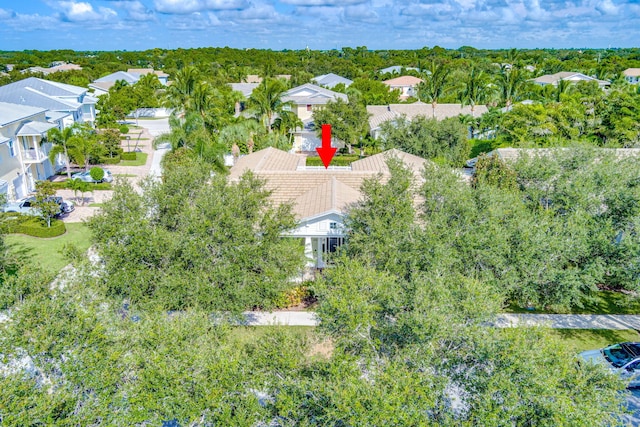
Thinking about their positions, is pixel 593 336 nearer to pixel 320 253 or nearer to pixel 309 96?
pixel 320 253

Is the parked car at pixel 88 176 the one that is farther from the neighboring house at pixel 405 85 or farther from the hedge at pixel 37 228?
the neighboring house at pixel 405 85

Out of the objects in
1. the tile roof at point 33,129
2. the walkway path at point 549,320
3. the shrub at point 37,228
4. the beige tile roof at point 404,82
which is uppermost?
the beige tile roof at point 404,82

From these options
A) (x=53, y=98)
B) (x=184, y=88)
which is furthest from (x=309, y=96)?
(x=53, y=98)

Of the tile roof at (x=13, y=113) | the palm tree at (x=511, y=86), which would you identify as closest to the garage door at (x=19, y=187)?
the tile roof at (x=13, y=113)

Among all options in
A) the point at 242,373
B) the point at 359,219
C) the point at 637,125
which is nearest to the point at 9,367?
the point at 242,373

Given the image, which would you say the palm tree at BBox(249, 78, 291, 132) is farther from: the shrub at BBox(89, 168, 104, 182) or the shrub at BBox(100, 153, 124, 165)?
the shrub at BBox(100, 153, 124, 165)

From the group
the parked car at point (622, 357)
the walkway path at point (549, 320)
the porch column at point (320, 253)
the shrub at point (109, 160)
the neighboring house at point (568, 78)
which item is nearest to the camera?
the parked car at point (622, 357)

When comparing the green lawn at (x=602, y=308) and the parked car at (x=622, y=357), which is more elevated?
the parked car at (x=622, y=357)
